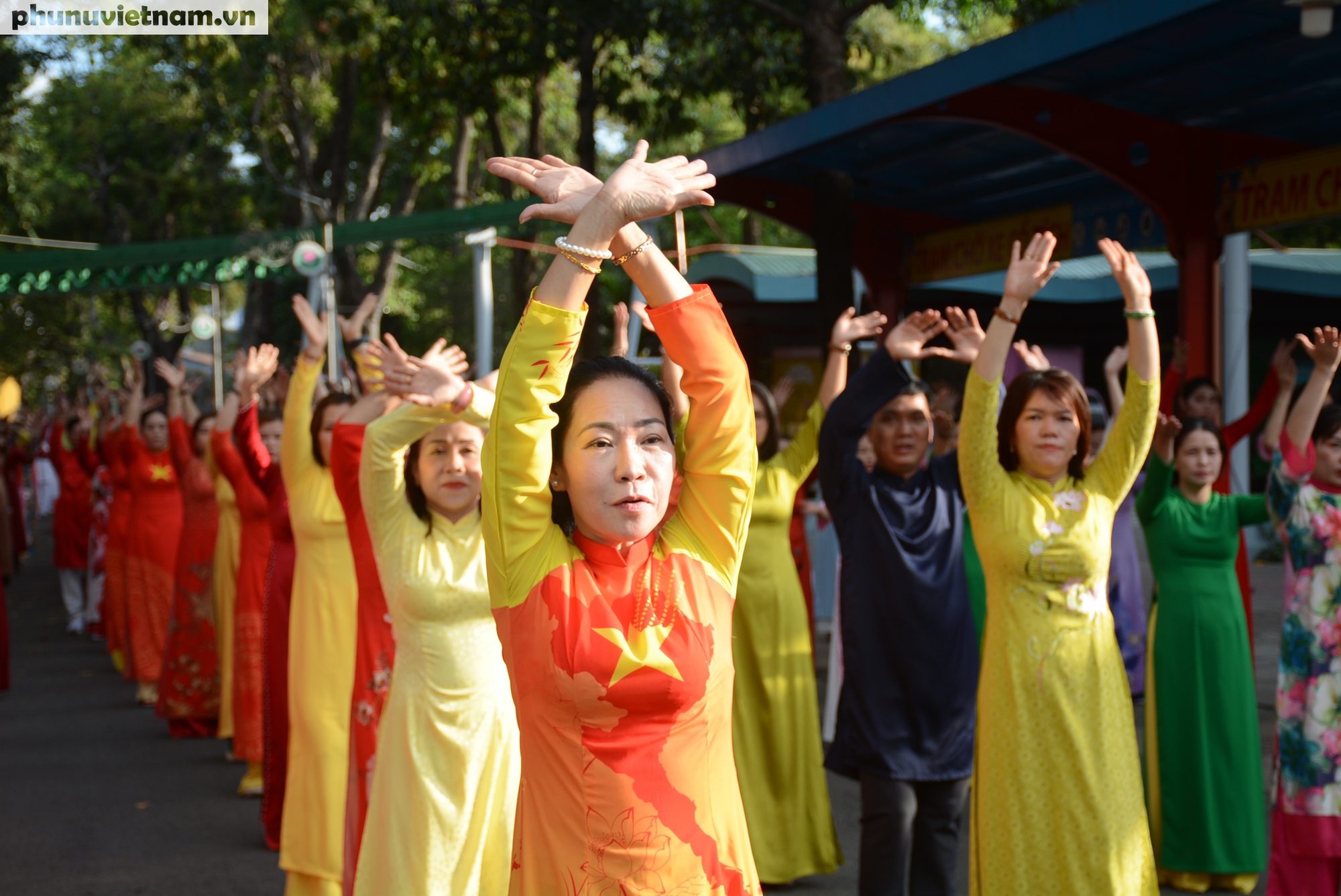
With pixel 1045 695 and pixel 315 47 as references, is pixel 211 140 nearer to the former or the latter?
pixel 315 47

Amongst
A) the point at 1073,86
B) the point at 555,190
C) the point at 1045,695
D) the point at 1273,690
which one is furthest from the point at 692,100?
the point at 555,190

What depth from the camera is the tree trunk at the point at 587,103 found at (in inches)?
491

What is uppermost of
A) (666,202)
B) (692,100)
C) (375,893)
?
(692,100)

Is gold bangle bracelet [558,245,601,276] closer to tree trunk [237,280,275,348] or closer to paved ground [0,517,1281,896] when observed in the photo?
paved ground [0,517,1281,896]

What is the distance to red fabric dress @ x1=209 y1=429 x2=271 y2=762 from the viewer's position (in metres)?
6.80

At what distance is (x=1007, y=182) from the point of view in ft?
29.6

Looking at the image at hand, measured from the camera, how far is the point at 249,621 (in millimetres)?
7113

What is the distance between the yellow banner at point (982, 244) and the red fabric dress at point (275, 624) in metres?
5.54

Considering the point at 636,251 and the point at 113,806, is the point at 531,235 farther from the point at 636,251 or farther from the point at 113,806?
the point at 636,251

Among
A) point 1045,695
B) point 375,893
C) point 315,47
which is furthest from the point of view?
point 315,47

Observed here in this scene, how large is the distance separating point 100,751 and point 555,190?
6964 mm

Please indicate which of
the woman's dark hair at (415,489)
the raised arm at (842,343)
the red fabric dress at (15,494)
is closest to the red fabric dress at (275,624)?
the woman's dark hair at (415,489)

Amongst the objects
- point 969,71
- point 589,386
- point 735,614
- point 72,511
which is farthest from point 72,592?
point 589,386

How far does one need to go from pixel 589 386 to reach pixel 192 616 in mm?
6810
